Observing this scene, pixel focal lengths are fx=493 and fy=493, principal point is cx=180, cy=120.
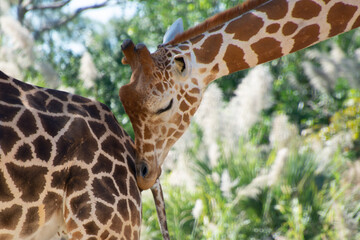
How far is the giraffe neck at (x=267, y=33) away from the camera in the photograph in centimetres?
348

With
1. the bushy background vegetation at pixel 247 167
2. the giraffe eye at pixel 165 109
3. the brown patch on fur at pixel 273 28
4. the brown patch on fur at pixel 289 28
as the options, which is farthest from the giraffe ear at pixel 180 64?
the bushy background vegetation at pixel 247 167

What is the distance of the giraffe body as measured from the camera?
274cm

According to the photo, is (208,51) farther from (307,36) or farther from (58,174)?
(58,174)

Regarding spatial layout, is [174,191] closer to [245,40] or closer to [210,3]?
[245,40]

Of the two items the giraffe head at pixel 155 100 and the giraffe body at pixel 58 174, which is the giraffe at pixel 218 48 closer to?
the giraffe head at pixel 155 100

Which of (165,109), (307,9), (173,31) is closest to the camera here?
(165,109)

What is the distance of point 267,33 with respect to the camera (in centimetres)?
352

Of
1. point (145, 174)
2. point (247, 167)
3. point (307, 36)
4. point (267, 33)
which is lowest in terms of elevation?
point (247, 167)

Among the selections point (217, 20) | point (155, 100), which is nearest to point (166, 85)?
point (155, 100)

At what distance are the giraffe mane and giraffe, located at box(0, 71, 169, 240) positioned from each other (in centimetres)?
97

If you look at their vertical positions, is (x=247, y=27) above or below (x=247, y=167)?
above

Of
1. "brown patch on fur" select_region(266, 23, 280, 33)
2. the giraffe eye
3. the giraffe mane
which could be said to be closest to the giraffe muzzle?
the giraffe eye

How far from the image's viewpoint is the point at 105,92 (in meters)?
10.7

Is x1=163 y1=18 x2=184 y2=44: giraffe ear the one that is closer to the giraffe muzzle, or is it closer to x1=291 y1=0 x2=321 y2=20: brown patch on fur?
x1=291 y1=0 x2=321 y2=20: brown patch on fur
